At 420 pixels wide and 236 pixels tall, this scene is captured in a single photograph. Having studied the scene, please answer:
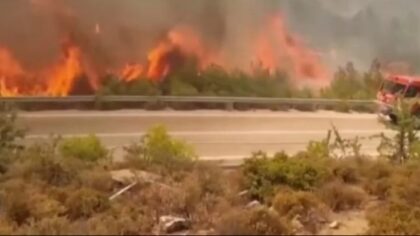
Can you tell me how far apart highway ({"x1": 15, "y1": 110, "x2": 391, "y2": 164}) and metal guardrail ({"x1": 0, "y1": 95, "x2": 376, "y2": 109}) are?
0.35 m

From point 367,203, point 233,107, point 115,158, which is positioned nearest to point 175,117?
point 233,107

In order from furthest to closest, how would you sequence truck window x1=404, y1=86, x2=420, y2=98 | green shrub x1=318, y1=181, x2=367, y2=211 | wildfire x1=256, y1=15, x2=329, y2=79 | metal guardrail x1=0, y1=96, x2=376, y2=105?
wildfire x1=256, y1=15, x2=329, y2=79, truck window x1=404, y1=86, x2=420, y2=98, metal guardrail x1=0, y1=96, x2=376, y2=105, green shrub x1=318, y1=181, x2=367, y2=211

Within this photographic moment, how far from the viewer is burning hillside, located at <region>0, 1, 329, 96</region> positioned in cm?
2202

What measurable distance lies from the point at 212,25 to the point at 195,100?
209 inches

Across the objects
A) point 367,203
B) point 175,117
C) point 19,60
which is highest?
point 19,60

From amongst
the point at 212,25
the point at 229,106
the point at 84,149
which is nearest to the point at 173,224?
the point at 84,149

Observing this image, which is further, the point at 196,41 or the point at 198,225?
the point at 196,41

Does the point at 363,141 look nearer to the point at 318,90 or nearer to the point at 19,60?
the point at 318,90

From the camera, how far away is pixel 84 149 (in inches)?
538

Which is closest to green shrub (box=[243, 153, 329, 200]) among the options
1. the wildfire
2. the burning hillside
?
the burning hillside

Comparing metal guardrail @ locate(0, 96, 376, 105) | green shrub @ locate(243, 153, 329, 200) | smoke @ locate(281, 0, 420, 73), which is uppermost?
smoke @ locate(281, 0, 420, 73)

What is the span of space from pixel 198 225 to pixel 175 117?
9680 mm

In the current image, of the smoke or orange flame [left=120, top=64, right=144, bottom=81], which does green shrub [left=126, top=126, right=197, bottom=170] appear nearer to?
orange flame [left=120, top=64, right=144, bottom=81]

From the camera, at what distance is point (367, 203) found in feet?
38.9
